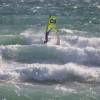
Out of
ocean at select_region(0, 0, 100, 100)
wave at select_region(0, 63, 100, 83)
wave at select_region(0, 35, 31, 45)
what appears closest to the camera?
ocean at select_region(0, 0, 100, 100)

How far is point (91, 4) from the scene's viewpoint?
39750mm

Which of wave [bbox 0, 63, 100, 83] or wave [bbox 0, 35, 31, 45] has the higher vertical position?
wave [bbox 0, 63, 100, 83]

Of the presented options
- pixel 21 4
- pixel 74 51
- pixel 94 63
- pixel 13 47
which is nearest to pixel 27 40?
pixel 13 47

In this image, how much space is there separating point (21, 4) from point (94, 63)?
20057 mm

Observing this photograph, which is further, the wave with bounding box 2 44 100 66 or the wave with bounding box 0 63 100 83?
the wave with bounding box 2 44 100 66

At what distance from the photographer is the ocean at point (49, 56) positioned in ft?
52.6

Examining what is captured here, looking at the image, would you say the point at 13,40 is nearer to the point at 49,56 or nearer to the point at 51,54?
the point at 51,54

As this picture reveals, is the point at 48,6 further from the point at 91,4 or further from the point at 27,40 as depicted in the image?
the point at 27,40

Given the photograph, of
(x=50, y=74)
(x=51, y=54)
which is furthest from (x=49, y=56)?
(x=50, y=74)

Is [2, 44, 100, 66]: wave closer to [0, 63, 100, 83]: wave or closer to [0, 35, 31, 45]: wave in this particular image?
[0, 35, 31, 45]: wave

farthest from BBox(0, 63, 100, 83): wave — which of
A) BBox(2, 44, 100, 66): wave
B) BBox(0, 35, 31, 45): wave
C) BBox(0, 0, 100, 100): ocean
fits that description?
BBox(0, 35, 31, 45): wave

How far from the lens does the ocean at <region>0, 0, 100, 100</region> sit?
16.0 meters

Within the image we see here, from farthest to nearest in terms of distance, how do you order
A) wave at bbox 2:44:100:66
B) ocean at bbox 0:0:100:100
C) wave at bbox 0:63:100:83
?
1. wave at bbox 2:44:100:66
2. wave at bbox 0:63:100:83
3. ocean at bbox 0:0:100:100

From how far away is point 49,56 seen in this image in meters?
21.8
